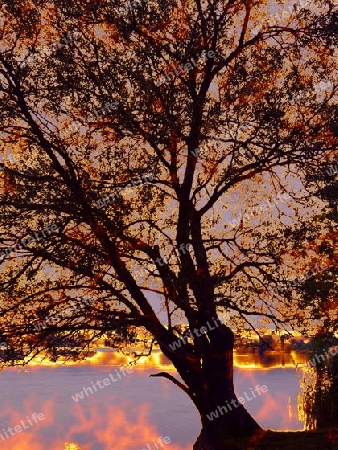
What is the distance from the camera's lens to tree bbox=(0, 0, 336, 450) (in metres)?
14.5

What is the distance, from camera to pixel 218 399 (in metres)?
18.1

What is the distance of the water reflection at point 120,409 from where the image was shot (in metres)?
45.2

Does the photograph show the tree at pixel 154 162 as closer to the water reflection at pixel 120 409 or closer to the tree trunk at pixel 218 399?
the tree trunk at pixel 218 399

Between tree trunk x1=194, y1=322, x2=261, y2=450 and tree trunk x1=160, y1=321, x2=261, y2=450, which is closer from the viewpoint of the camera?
tree trunk x1=160, y1=321, x2=261, y2=450

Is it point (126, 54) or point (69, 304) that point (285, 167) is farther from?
point (69, 304)

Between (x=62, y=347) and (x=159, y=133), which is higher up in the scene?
(x=159, y=133)

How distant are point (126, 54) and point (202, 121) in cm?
257

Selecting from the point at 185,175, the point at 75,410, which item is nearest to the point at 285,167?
the point at 185,175

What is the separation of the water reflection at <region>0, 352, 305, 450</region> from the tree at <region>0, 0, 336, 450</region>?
44.1ft

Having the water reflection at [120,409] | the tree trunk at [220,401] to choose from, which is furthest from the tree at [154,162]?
the water reflection at [120,409]

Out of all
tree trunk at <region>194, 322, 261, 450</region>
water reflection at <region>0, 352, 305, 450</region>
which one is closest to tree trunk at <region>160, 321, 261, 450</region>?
tree trunk at <region>194, 322, 261, 450</region>

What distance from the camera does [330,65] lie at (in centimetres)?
1725

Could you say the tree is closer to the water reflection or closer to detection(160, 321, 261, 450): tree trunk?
detection(160, 321, 261, 450): tree trunk

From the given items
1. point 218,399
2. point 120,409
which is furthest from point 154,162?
point 120,409
